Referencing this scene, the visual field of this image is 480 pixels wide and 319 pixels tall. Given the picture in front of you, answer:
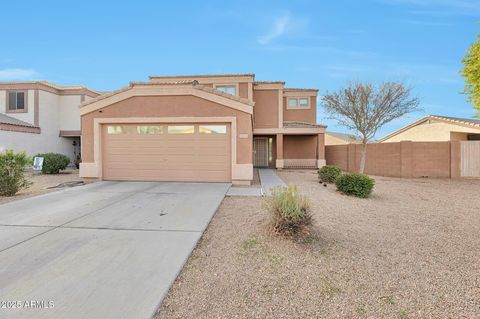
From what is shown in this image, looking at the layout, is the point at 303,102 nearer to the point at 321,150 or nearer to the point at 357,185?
the point at 321,150

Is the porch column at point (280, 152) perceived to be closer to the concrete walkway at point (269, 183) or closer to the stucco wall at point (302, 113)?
the stucco wall at point (302, 113)

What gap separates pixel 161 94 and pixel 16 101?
61.9 ft

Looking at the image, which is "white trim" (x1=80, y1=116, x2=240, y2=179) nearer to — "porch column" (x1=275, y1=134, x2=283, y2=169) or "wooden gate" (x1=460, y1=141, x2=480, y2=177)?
"porch column" (x1=275, y1=134, x2=283, y2=169)

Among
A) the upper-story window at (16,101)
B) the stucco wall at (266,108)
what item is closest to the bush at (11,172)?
the stucco wall at (266,108)

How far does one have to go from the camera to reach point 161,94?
34.4ft

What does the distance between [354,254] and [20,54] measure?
2489cm

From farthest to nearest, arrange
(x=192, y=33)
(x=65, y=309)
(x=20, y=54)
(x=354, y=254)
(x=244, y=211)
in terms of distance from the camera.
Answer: (x=20, y=54) < (x=192, y=33) < (x=244, y=211) < (x=354, y=254) < (x=65, y=309)

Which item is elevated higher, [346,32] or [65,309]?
[346,32]

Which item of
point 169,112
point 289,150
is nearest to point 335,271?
point 169,112

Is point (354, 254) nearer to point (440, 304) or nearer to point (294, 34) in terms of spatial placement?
point (440, 304)

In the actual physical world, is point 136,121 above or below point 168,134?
above

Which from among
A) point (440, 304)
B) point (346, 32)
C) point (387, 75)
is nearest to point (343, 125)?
point (387, 75)

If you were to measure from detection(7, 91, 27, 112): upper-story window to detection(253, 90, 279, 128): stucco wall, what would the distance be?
63.3 ft

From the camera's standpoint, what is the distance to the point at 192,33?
14977 millimetres
